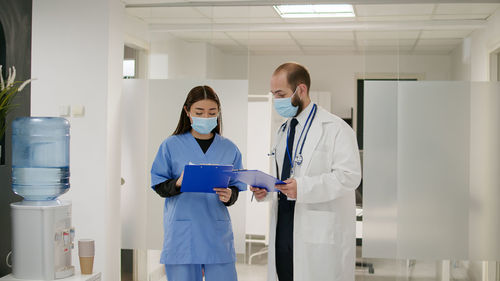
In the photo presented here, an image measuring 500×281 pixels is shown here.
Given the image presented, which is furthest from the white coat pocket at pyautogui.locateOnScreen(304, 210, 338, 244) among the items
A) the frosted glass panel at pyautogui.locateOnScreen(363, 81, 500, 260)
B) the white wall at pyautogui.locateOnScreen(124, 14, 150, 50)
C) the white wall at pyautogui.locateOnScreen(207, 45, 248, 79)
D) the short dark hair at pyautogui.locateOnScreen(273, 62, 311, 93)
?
the white wall at pyautogui.locateOnScreen(124, 14, 150, 50)

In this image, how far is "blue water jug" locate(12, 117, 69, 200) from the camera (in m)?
2.34

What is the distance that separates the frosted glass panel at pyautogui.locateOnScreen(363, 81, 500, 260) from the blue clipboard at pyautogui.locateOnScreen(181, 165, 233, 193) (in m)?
1.42

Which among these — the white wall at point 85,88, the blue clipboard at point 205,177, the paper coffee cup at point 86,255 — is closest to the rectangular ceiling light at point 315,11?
the white wall at point 85,88

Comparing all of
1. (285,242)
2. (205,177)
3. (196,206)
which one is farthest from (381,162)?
(205,177)

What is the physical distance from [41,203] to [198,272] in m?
0.84

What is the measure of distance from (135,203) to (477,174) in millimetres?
2337

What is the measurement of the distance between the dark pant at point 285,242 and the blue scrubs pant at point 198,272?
0.29 metres

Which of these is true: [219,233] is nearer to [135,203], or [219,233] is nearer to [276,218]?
[276,218]

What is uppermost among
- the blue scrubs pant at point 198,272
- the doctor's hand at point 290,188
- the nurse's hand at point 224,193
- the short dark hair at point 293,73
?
the short dark hair at point 293,73

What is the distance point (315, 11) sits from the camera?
427 cm

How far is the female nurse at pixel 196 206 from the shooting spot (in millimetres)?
2641

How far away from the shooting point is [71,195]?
3.78 m

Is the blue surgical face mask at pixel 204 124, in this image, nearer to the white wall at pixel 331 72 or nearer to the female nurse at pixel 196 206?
the female nurse at pixel 196 206

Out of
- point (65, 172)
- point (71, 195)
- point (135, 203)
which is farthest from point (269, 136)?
point (65, 172)
